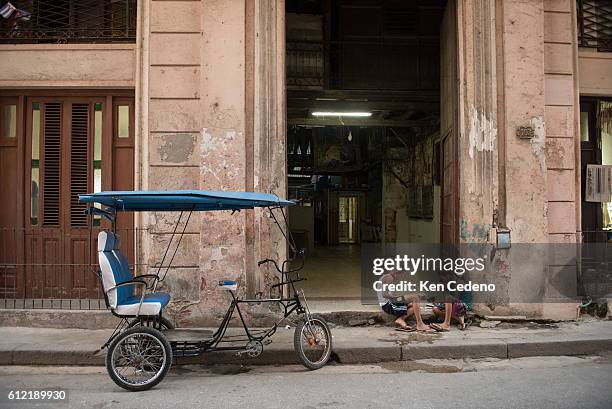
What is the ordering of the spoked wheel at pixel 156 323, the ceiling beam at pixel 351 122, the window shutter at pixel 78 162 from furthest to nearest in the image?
the ceiling beam at pixel 351 122 → the window shutter at pixel 78 162 → the spoked wheel at pixel 156 323

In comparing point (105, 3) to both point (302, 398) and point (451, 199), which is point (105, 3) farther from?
point (302, 398)

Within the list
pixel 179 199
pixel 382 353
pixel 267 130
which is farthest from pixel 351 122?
pixel 179 199

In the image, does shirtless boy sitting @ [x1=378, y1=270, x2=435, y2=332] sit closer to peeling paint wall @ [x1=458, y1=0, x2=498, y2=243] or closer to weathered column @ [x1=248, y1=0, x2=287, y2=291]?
peeling paint wall @ [x1=458, y1=0, x2=498, y2=243]

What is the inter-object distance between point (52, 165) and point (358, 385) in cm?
604

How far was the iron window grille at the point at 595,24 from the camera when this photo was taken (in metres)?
8.82

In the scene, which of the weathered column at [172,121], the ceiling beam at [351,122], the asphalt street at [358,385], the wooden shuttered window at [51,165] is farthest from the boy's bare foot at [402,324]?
the ceiling beam at [351,122]

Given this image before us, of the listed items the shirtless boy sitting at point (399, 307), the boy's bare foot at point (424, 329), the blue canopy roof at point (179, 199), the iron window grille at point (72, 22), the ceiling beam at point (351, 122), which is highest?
the iron window grille at point (72, 22)

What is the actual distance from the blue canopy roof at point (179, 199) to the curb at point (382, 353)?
180 cm

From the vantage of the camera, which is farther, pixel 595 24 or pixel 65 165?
pixel 595 24

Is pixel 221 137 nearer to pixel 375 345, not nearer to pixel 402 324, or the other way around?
pixel 375 345

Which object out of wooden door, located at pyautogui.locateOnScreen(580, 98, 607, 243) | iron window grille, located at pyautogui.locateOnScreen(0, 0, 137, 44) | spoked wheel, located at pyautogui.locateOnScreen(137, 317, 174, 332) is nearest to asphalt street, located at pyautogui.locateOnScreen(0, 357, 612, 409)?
spoked wheel, located at pyautogui.locateOnScreen(137, 317, 174, 332)

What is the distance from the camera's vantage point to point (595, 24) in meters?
8.86

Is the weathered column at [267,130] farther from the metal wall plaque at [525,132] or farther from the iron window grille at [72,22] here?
the metal wall plaque at [525,132]

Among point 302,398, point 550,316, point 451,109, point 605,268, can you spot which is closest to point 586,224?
point 605,268
